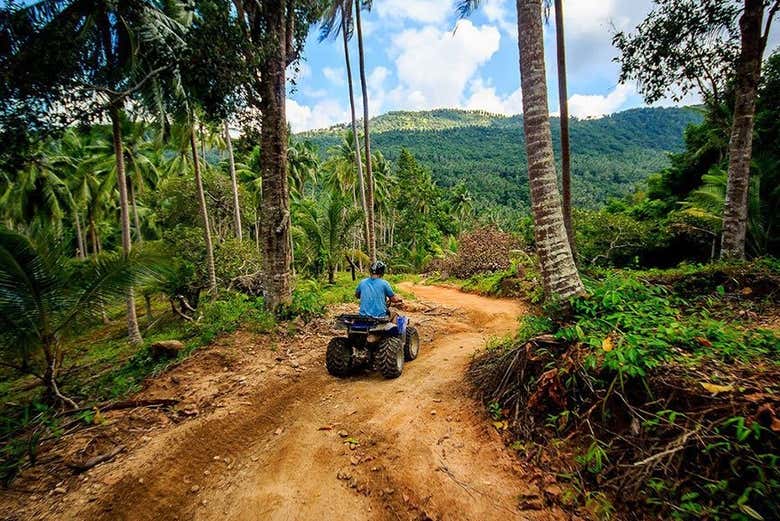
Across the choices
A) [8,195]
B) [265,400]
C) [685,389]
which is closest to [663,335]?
[685,389]

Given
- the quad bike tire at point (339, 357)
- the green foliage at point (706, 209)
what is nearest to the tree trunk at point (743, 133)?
the green foliage at point (706, 209)

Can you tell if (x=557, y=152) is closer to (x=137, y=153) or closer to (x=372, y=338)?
(x=137, y=153)

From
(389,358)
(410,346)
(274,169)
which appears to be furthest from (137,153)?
(389,358)

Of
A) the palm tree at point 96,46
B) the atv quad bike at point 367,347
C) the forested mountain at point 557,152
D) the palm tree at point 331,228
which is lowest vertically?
the atv quad bike at point 367,347

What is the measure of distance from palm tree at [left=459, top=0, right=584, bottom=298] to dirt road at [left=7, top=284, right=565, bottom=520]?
6.77 feet

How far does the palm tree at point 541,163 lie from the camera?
4.32m

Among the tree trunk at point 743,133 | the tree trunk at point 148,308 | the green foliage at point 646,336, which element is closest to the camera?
the green foliage at point 646,336

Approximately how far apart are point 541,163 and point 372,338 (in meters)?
3.49

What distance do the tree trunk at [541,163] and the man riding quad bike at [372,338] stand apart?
7.84ft

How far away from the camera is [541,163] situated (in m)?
4.39

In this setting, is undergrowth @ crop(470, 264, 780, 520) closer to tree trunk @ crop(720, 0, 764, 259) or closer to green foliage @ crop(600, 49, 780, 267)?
tree trunk @ crop(720, 0, 764, 259)

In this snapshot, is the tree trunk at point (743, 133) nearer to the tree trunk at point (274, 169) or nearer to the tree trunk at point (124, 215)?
the tree trunk at point (274, 169)

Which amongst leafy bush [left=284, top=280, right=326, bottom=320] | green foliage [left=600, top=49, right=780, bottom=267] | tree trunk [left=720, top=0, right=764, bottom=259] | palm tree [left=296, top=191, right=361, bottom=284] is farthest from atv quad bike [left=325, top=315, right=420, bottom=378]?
palm tree [left=296, top=191, right=361, bottom=284]

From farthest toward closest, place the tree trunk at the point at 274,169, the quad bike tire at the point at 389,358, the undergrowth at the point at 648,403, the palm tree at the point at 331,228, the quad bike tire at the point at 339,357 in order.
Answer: the palm tree at the point at 331,228 < the tree trunk at the point at 274,169 < the quad bike tire at the point at 339,357 < the quad bike tire at the point at 389,358 < the undergrowth at the point at 648,403
